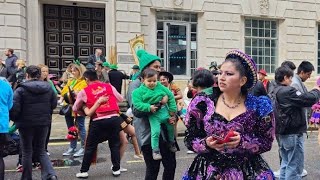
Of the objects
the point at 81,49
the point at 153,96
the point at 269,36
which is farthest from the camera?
the point at 269,36

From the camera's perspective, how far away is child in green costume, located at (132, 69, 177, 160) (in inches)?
185

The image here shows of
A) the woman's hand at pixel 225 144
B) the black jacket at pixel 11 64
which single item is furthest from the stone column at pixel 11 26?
the woman's hand at pixel 225 144

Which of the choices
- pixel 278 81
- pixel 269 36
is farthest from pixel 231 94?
pixel 269 36

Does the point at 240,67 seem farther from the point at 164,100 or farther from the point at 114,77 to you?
the point at 114,77

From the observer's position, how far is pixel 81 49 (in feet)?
53.8

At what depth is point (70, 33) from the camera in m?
16.2

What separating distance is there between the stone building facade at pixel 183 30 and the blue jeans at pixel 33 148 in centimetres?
897

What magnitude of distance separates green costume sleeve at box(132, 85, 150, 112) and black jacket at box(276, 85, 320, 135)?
181 centimetres

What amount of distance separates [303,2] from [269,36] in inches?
92.9

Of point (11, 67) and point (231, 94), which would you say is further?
point (11, 67)

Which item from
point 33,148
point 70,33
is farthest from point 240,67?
point 70,33

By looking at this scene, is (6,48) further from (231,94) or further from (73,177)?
(231,94)

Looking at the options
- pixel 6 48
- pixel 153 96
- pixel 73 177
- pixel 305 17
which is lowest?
pixel 73 177

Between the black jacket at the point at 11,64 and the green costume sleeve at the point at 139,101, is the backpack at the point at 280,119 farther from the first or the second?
the black jacket at the point at 11,64
